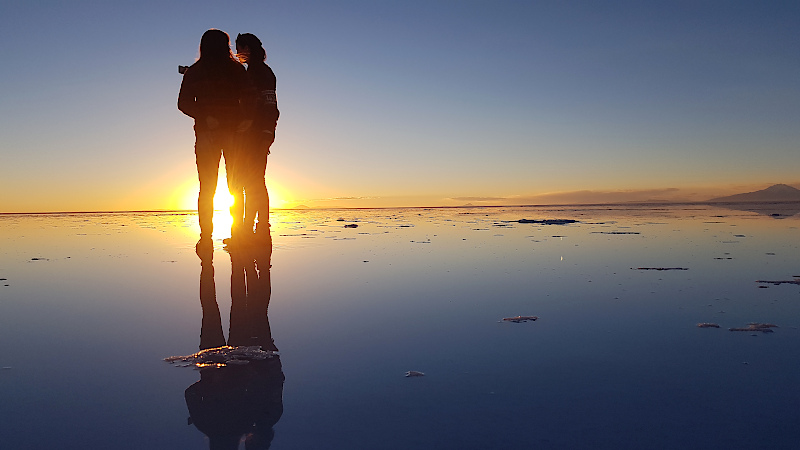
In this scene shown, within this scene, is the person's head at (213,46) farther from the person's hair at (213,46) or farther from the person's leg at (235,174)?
the person's leg at (235,174)

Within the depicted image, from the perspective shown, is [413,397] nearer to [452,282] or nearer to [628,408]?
[628,408]

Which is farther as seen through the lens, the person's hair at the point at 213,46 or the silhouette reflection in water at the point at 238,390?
the person's hair at the point at 213,46

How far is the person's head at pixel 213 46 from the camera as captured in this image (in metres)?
5.94

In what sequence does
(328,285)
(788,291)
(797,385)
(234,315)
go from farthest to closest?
(328,285) → (788,291) → (234,315) → (797,385)

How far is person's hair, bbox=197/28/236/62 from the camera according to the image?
19.5ft

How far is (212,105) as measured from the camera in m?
5.97

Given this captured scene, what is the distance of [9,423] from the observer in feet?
9.97

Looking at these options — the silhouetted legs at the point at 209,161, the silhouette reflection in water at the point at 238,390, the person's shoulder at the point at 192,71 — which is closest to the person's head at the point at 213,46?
the person's shoulder at the point at 192,71

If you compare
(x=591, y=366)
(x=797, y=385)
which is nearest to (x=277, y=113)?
(x=591, y=366)

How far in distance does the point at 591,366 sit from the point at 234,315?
4.13 m

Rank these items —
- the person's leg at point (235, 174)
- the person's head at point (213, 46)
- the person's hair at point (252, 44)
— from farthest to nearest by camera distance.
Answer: the person's hair at point (252, 44) < the person's leg at point (235, 174) < the person's head at point (213, 46)

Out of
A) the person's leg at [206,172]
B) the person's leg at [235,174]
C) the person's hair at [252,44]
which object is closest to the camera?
the person's leg at [206,172]

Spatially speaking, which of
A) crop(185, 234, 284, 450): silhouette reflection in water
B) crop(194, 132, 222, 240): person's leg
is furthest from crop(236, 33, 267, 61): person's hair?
crop(185, 234, 284, 450): silhouette reflection in water

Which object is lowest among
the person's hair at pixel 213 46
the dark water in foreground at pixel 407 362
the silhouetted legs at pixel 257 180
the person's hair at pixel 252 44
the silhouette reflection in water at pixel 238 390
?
the dark water in foreground at pixel 407 362
